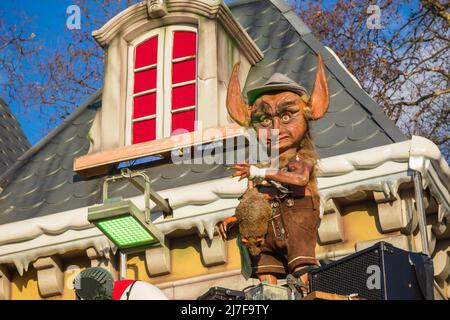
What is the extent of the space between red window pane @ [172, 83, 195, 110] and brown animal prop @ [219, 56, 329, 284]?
2642 millimetres

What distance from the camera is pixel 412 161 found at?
1051 centimetres

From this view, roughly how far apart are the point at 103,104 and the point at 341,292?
5141mm

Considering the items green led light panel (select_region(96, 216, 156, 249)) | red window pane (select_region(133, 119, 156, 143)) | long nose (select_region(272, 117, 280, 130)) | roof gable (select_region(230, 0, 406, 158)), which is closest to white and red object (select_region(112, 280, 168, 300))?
long nose (select_region(272, 117, 280, 130))

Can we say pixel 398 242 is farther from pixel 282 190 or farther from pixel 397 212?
pixel 282 190

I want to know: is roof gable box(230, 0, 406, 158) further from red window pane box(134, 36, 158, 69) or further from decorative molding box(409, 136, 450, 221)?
red window pane box(134, 36, 158, 69)

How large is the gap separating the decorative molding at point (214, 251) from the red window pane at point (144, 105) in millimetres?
1768

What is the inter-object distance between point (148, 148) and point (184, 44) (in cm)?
125

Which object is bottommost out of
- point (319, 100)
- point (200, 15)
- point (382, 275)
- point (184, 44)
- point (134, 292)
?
point (134, 292)

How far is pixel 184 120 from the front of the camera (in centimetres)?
1225

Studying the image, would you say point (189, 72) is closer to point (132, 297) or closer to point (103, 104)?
point (103, 104)

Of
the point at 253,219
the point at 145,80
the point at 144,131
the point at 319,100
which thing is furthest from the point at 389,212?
the point at 145,80

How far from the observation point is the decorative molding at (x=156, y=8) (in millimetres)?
12695

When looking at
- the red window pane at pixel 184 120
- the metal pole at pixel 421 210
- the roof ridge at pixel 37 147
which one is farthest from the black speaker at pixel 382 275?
the roof ridge at pixel 37 147

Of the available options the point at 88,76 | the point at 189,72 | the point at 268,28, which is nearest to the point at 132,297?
the point at 189,72
